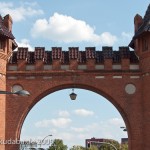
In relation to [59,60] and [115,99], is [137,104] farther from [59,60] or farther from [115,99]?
[59,60]

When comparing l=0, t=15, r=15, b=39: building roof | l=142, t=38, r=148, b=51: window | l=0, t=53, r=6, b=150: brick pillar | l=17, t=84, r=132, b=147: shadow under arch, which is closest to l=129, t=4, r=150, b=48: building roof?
l=142, t=38, r=148, b=51: window

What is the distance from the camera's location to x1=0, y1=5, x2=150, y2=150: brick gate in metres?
27.4

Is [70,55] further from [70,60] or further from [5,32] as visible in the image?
[5,32]

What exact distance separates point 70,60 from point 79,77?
1185mm

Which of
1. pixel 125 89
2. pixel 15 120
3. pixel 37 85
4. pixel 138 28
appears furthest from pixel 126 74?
pixel 15 120

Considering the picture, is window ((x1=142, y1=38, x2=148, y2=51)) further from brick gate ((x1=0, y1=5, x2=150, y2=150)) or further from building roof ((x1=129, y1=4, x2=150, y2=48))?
building roof ((x1=129, y1=4, x2=150, y2=48))

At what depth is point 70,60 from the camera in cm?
2802

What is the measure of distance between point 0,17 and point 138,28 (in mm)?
8687

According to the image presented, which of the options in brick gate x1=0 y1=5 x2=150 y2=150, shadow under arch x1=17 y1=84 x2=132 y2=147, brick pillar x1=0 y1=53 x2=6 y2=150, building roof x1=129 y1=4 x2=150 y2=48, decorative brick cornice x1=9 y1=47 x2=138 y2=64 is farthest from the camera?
decorative brick cornice x1=9 y1=47 x2=138 y2=64

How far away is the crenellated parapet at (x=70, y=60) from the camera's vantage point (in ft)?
91.7

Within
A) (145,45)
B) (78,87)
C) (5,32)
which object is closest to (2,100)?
(5,32)

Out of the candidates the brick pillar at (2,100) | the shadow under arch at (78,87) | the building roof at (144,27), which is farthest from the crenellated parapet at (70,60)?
the building roof at (144,27)

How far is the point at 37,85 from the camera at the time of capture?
27.8 m

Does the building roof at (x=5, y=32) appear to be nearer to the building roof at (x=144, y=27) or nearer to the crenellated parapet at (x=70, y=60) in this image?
the crenellated parapet at (x=70, y=60)
